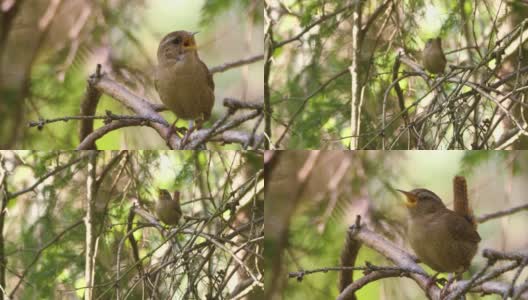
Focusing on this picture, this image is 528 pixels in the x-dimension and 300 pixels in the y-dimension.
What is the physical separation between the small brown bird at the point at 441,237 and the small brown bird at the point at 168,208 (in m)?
0.65

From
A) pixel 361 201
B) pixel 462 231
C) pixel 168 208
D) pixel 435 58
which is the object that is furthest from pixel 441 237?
pixel 168 208

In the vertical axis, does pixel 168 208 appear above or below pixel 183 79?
below

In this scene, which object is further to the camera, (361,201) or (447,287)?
(361,201)

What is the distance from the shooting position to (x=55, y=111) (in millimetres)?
2121

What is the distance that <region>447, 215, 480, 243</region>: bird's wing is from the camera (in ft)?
6.61

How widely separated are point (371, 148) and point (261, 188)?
34 centimetres

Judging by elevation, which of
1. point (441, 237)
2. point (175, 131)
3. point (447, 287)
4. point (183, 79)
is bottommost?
point (447, 287)

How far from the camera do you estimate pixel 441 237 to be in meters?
2.01

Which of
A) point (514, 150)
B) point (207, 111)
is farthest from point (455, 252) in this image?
point (207, 111)

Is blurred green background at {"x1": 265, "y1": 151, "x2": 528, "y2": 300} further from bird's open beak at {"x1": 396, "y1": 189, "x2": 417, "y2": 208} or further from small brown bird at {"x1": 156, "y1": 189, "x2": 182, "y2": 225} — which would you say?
small brown bird at {"x1": 156, "y1": 189, "x2": 182, "y2": 225}

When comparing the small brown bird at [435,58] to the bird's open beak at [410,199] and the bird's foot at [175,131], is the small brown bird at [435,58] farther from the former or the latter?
the bird's foot at [175,131]

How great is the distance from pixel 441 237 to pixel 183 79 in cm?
78

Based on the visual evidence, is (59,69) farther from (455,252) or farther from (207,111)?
(455,252)

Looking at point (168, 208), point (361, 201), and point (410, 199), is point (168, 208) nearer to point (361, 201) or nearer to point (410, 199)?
point (361, 201)
